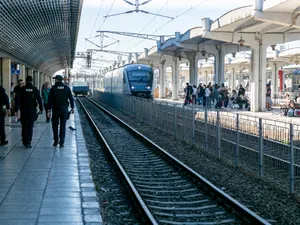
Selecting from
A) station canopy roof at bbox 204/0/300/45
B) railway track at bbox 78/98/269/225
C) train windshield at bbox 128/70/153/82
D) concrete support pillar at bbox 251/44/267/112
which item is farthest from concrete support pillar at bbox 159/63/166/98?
railway track at bbox 78/98/269/225

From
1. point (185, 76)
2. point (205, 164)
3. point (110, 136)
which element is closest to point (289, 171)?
point (205, 164)

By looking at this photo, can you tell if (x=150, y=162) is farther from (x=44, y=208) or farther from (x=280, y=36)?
(x=280, y=36)

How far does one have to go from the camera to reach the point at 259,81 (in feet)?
102

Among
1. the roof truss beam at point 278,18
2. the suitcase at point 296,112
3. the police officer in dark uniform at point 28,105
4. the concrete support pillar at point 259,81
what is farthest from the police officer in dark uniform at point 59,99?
the concrete support pillar at point 259,81

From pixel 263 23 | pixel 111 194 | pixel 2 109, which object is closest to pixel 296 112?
pixel 263 23

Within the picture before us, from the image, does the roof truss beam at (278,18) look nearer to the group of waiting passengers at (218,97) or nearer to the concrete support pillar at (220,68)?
the group of waiting passengers at (218,97)

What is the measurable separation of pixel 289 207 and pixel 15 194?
4224 millimetres

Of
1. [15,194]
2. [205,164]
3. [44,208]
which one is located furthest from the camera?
[205,164]

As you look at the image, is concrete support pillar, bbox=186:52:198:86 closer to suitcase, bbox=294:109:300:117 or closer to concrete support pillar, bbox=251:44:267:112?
concrete support pillar, bbox=251:44:267:112

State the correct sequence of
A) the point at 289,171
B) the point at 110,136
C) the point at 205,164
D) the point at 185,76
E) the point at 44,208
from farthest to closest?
the point at 185,76 → the point at 110,136 → the point at 205,164 → the point at 289,171 → the point at 44,208

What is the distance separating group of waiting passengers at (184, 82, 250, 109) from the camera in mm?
33969

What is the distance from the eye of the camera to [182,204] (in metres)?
8.46

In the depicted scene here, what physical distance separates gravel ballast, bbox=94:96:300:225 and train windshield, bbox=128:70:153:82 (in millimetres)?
23345

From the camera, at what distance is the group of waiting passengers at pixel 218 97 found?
1337 inches
